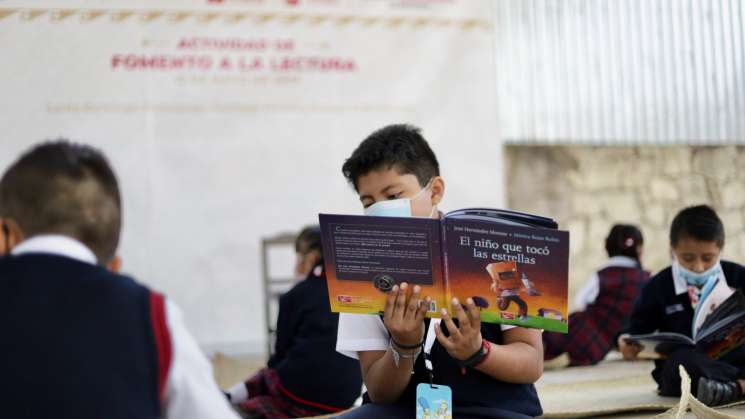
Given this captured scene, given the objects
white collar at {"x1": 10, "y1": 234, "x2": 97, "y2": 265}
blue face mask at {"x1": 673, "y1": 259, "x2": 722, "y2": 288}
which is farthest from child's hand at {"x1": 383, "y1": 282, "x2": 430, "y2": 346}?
blue face mask at {"x1": 673, "y1": 259, "x2": 722, "y2": 288}

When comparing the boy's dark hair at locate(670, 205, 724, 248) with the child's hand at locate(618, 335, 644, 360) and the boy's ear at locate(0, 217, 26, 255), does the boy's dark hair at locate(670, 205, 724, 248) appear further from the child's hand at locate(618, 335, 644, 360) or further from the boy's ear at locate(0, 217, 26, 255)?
the boy's ear at locate(0, 217, 26, 255)

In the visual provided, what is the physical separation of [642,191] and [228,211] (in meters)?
3.21

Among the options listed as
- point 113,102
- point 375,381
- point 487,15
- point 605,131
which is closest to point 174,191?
point 113,102

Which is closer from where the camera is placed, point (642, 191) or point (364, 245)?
point (364, 245)

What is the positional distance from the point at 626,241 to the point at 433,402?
3.41m

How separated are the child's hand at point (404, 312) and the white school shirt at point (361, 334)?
0.23 m

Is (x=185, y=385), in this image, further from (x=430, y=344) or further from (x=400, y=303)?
(x=430, y=344)

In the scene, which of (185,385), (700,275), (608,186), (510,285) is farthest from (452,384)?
(608,186)

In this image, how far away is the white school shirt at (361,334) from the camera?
2.15 m

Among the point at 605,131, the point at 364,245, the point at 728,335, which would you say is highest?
the point at 605,131

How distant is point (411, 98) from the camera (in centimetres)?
596

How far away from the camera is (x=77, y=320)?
1.27 meters

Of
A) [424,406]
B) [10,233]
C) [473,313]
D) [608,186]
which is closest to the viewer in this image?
[10,233]

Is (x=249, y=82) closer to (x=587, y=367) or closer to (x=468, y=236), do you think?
(x=587, y=367)
